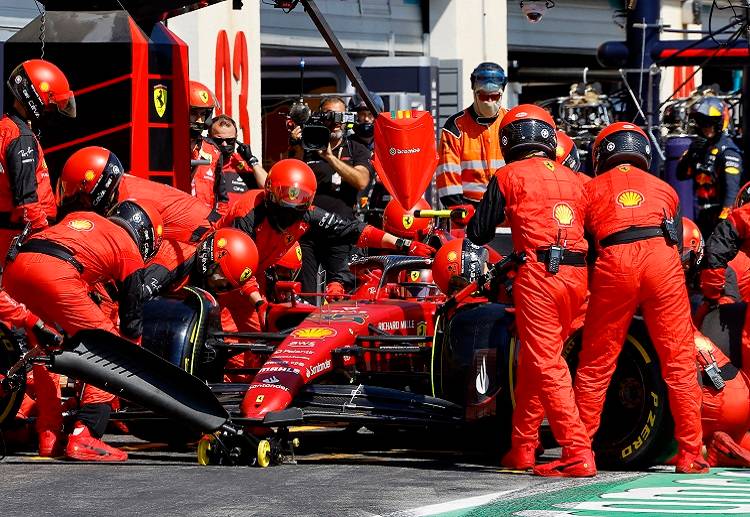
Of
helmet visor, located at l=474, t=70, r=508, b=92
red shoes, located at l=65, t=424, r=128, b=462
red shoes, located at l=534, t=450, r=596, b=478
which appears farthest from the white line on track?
helmet visor, located at l=474, t=70, r=508, b=92

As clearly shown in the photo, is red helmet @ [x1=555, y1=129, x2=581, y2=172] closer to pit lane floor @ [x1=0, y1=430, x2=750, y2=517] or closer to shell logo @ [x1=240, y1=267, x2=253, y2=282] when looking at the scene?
shell logo @ [x1=240, y1=267, x2=253, y2=282]

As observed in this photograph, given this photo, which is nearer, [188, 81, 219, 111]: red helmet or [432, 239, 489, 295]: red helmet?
[432, 239, 489, 295]: red helmet

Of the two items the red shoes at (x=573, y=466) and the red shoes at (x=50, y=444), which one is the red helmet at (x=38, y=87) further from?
the red shoes at (x=573, y=466)

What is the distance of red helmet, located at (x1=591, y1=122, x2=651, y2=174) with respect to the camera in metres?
9.71

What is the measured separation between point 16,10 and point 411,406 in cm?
754

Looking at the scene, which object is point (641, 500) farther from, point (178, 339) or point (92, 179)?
point (92, 179)

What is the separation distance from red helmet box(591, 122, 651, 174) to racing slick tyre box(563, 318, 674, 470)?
88 cm

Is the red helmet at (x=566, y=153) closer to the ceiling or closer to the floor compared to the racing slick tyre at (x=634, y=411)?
closer to the ceiling

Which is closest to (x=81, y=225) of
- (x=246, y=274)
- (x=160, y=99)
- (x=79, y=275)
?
(x=79, y=275)

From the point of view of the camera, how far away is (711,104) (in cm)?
1683

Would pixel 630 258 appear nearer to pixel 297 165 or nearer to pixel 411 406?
pixel 411 406

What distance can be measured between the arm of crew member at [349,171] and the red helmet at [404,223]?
1077 millimetres

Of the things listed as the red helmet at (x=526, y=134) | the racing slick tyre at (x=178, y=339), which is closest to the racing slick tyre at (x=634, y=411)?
the red helmet at (x=526, y=134)

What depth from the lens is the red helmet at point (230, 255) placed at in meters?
10.6
